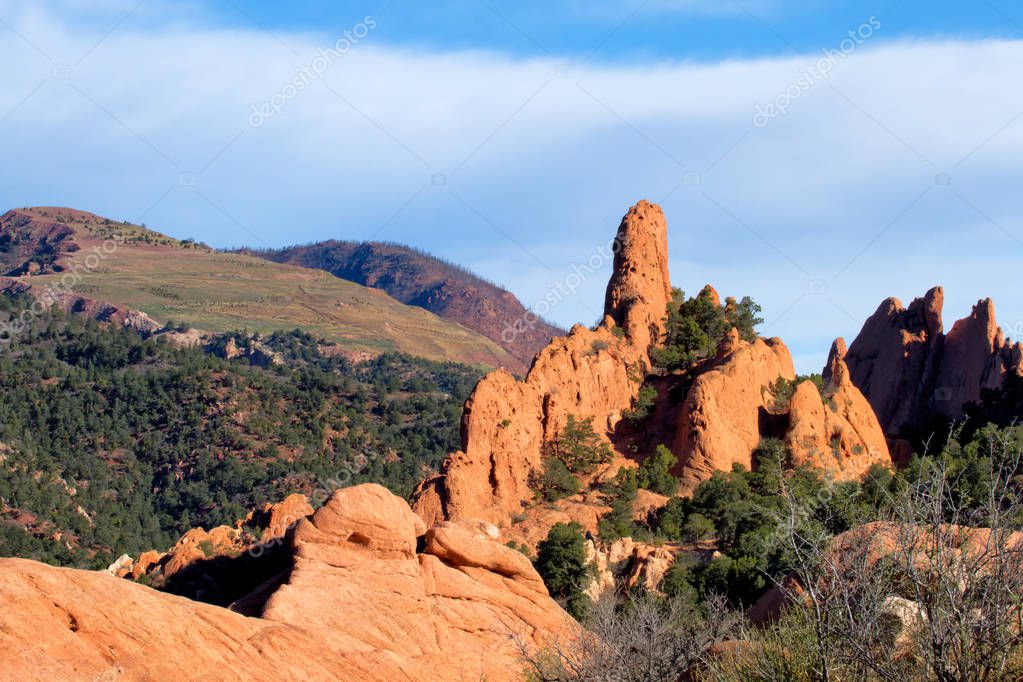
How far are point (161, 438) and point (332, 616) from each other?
72.3m

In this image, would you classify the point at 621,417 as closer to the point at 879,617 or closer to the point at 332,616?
the point at 332,616

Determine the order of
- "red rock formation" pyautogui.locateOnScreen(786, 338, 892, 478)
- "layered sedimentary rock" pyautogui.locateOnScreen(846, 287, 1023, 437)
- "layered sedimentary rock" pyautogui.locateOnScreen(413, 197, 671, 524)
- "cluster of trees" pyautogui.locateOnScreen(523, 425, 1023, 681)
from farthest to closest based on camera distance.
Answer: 1. "layered sedimentary rock" pyautogui.locateOnScreen(846, 287, 1023, 437)
2. "red rock formation" pyautogui.locateOnScreen(786, 338, 892, 478)
3. "layered sedimentary rock" pyautogui.locateOnScreen(413, 197, 671, 524)
4. "cluster of trees" pyautogui.locateOnScreen(523, 425, 1023, 681)

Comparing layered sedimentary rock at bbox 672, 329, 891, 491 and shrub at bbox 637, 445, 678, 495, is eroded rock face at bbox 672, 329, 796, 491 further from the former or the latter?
shrub at bbox 637, 445, 678, 495

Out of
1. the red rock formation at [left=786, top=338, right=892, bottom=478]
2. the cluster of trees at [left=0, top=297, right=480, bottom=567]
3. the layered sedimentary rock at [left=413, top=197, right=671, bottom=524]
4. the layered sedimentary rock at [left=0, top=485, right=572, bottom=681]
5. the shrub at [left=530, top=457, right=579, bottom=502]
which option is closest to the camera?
the layered sedimentary rock at [left=0, top=485, right=572, bottom=681]

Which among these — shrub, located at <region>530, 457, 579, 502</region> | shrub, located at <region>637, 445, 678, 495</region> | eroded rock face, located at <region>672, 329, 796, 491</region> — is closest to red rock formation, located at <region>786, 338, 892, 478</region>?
eroded rock face, located at <region>672, 329, 796, 491</region>

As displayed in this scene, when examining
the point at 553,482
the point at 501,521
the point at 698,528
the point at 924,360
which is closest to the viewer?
the point at 698,528

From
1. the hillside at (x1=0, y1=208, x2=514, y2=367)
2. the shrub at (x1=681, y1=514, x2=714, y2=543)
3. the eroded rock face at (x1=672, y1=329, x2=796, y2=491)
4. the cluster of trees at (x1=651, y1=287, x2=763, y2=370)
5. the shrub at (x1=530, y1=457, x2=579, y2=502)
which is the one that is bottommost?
the shrub at (x1=681, y1=514, x2=714, y2=543)

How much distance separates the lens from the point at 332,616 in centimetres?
2889

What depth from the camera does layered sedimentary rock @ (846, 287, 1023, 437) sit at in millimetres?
73375

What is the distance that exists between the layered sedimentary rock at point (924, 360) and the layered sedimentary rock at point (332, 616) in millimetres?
44611

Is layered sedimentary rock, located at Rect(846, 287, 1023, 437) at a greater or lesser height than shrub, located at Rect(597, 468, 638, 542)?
greater

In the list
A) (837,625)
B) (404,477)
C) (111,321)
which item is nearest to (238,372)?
(404,477)

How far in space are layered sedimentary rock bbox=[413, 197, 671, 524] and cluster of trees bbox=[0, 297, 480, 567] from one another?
18.2 meters

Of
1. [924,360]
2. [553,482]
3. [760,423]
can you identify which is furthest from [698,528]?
[924,360]
